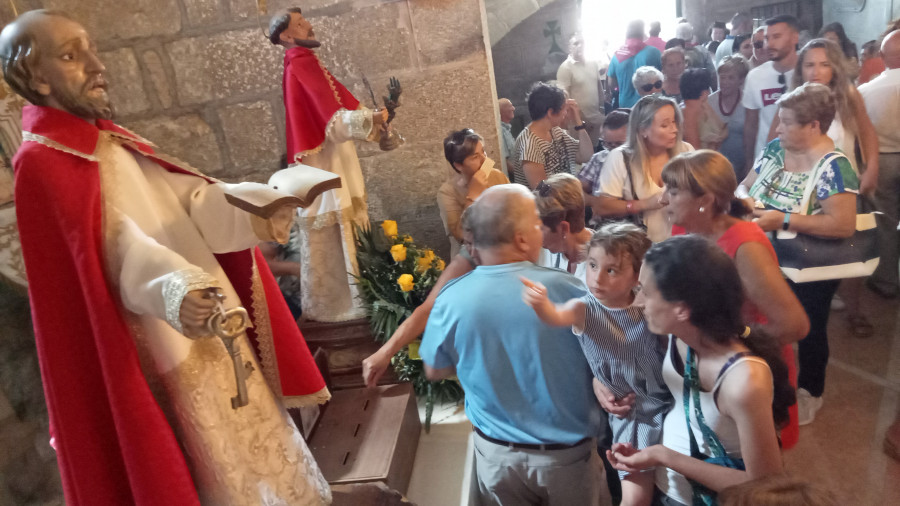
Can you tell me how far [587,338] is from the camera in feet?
5.24

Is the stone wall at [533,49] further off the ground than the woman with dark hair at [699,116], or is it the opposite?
the stone wall at [533,49]

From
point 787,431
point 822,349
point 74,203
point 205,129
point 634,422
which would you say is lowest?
point 822,349

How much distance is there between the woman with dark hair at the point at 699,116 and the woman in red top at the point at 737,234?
2.16 meters

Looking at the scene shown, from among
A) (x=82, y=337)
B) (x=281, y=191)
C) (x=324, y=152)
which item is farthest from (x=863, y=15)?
(x=82, y=337)

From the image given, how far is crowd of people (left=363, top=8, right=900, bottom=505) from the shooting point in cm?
133

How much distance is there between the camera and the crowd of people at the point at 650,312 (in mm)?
1326

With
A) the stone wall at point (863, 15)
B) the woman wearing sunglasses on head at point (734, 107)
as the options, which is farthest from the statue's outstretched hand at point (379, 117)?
the stone wall at point (863, 15)

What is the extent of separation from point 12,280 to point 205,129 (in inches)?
53.0

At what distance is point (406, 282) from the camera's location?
9.29 feet

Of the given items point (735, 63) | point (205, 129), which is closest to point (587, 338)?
point (205, 129)

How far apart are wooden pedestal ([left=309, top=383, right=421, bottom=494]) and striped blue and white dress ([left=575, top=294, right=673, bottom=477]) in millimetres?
912

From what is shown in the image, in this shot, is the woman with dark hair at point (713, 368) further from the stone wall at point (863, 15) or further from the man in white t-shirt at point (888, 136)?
the stone wall at point (863, 15)

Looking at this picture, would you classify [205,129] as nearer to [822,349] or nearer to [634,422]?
[634,422]

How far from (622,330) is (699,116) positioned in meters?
2.88
